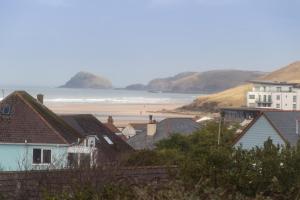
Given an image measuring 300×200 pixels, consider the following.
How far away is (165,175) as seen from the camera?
2069 centimetres

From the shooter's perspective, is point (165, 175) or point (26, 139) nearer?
point (165, 175)

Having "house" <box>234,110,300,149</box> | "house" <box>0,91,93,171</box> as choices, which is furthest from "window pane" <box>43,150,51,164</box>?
"house" <box>234,110,300,149</box>

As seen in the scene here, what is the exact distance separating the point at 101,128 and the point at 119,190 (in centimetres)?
3516

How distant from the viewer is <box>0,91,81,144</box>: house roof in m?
34.3

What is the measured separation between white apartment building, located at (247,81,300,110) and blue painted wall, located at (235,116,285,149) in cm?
12203

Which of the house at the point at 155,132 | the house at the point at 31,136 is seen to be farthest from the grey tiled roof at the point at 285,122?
the house at the point at 155,132

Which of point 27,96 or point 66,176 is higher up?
point 27,96

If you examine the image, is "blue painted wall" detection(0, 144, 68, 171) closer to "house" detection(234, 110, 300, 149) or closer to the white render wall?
"house" detection(234, 110, 300, 149)

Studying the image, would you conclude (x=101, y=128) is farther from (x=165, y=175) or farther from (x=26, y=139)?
(x=165, y=175)

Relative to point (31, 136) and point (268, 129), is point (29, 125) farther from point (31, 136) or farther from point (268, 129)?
point (268, 129)

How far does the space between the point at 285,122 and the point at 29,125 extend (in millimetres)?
15778

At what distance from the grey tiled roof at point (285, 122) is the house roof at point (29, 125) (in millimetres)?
12105

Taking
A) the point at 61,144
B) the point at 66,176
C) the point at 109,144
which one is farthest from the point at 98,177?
the point at 109,144

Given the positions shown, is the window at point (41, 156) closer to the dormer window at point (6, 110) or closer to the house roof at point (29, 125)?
the house roof at point (29, 125)
